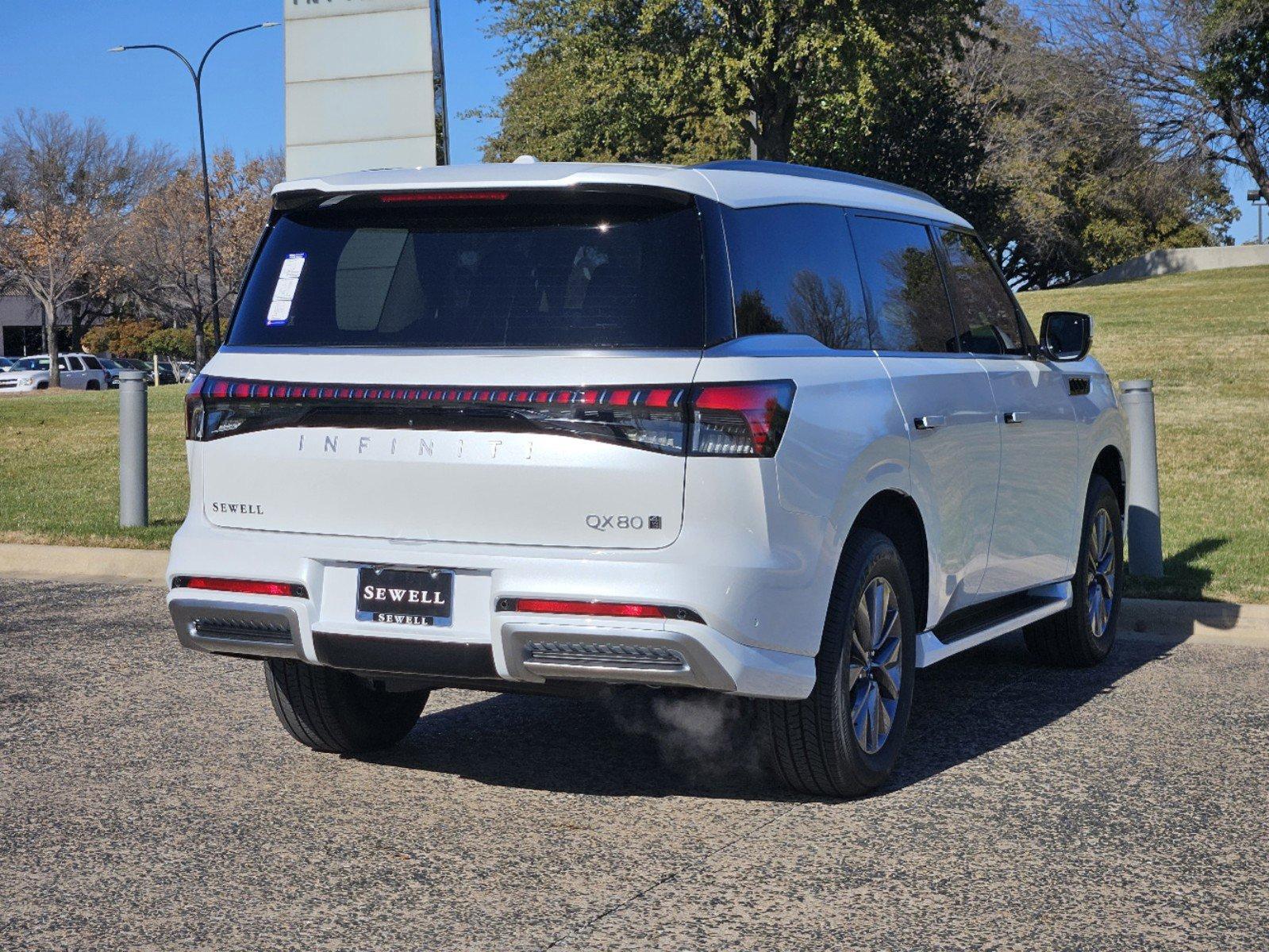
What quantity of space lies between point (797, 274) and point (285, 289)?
161 centimetres

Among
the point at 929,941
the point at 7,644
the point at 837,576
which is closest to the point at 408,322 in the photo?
the point at 837,576

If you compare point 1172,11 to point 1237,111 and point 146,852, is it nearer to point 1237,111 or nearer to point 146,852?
point 1237,111

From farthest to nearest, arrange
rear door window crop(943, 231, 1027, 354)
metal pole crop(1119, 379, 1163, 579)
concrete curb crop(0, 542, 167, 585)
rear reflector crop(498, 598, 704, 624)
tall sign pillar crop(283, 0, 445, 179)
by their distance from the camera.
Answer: tall sign pillar crop(283, 0, 445, 179)
concrete curb crop(0, 542, 167, 585)
metal pole crop(1119, 379, 1163, 579)
rear door window crop(943, 231, 1027, 354)
rear reflector crop(498, 598, 704, 624)

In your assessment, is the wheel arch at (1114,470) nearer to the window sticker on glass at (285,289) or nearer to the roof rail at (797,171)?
the roof rail at (797,171)

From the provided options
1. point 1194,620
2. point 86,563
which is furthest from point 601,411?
point 86,563

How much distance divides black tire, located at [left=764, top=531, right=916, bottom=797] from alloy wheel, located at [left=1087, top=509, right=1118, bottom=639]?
259 centimetres

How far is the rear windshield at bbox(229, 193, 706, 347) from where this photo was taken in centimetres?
Answer: 456

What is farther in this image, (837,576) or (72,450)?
(72,450)

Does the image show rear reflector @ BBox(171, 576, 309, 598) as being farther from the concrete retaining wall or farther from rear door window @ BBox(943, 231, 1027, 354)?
the concrete retaining wall

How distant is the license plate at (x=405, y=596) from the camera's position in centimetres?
454

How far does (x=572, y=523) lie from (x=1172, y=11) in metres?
51.3

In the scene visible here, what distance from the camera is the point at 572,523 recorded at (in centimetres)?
443

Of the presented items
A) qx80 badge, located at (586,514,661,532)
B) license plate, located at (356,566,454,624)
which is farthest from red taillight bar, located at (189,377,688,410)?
license plate, located at (356,566,454,624)

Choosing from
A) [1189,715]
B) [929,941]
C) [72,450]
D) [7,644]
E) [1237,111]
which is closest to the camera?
[929,941]
